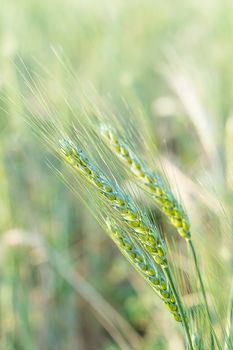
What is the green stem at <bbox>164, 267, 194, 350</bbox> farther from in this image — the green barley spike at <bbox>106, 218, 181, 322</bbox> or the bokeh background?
the bokeh background

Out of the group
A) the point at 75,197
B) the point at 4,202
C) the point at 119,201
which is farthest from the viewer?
the point at 75,197

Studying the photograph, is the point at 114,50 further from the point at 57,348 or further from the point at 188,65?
the point at 57,348

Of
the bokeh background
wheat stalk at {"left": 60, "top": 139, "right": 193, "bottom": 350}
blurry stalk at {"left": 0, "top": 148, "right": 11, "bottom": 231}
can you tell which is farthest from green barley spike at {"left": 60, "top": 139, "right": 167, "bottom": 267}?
blurry stalk at {"left": 0, "top": 148, "right": 11, "bottom": 231}

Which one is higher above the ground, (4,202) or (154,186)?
(4,202)

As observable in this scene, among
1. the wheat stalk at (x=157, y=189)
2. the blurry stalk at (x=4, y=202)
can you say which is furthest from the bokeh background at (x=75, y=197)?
the wheat stalk at (x=157, y=189)

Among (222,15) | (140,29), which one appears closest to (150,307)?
(222,15)

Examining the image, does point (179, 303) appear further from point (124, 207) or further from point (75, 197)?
point (75, 197)

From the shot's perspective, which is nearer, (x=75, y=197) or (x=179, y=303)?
(x=179, y=303)

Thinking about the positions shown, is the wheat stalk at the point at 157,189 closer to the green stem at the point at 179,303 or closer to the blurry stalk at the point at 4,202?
the green stem at the point at 179,303

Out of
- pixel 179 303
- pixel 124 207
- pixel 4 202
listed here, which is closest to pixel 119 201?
pixel 124 207
